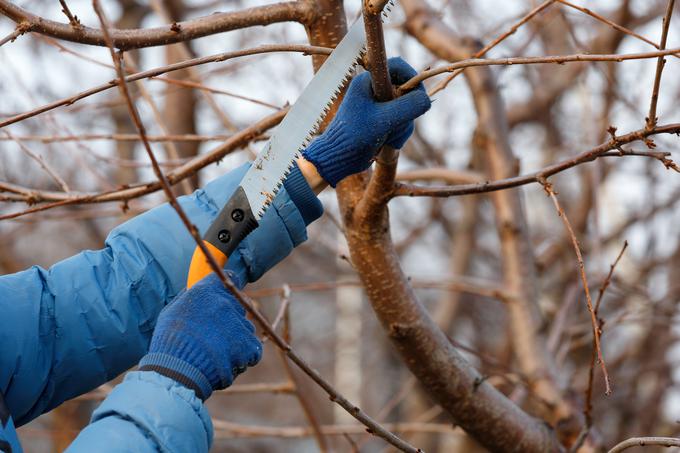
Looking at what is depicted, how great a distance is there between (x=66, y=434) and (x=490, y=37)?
314 cm

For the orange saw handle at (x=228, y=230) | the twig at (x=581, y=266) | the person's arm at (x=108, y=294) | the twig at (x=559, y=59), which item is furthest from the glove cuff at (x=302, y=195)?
the twig at (x=581, y=266)

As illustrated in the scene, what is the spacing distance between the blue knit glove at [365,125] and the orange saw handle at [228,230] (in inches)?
7.6

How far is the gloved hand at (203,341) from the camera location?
1.38m

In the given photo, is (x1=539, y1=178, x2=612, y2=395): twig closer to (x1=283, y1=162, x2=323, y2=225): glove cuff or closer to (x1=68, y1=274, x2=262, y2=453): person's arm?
(x1=283, y1=162, x2=323, y2=225): glove cuff

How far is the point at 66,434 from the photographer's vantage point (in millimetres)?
3836

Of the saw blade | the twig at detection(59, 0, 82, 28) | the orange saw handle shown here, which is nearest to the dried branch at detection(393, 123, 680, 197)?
the saw blade

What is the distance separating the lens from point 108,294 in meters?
1.66

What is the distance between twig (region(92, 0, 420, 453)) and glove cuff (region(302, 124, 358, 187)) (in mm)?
435

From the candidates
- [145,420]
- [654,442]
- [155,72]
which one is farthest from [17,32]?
[654,442]

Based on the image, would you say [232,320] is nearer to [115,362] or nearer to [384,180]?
[115,362]

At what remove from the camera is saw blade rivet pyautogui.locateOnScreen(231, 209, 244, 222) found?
63.0 inches

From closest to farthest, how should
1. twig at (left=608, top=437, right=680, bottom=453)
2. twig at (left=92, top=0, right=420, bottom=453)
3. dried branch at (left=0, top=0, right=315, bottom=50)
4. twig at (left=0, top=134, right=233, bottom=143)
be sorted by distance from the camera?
twig at (left=92, top=0, right=420, bottom=453) < twig at (left=608, top=437, right=680, bottom=453) < dried branch at (left=0, top=0, right=315, bottom=50) < twig at (left=0, top=134, right=233, bottom=143)

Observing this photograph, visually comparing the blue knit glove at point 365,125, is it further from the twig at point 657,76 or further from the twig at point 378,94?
the twig at point 657,76

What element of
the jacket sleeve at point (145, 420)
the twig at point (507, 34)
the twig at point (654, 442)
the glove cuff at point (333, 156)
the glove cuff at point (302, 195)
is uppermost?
the twig at point (507, 34)
